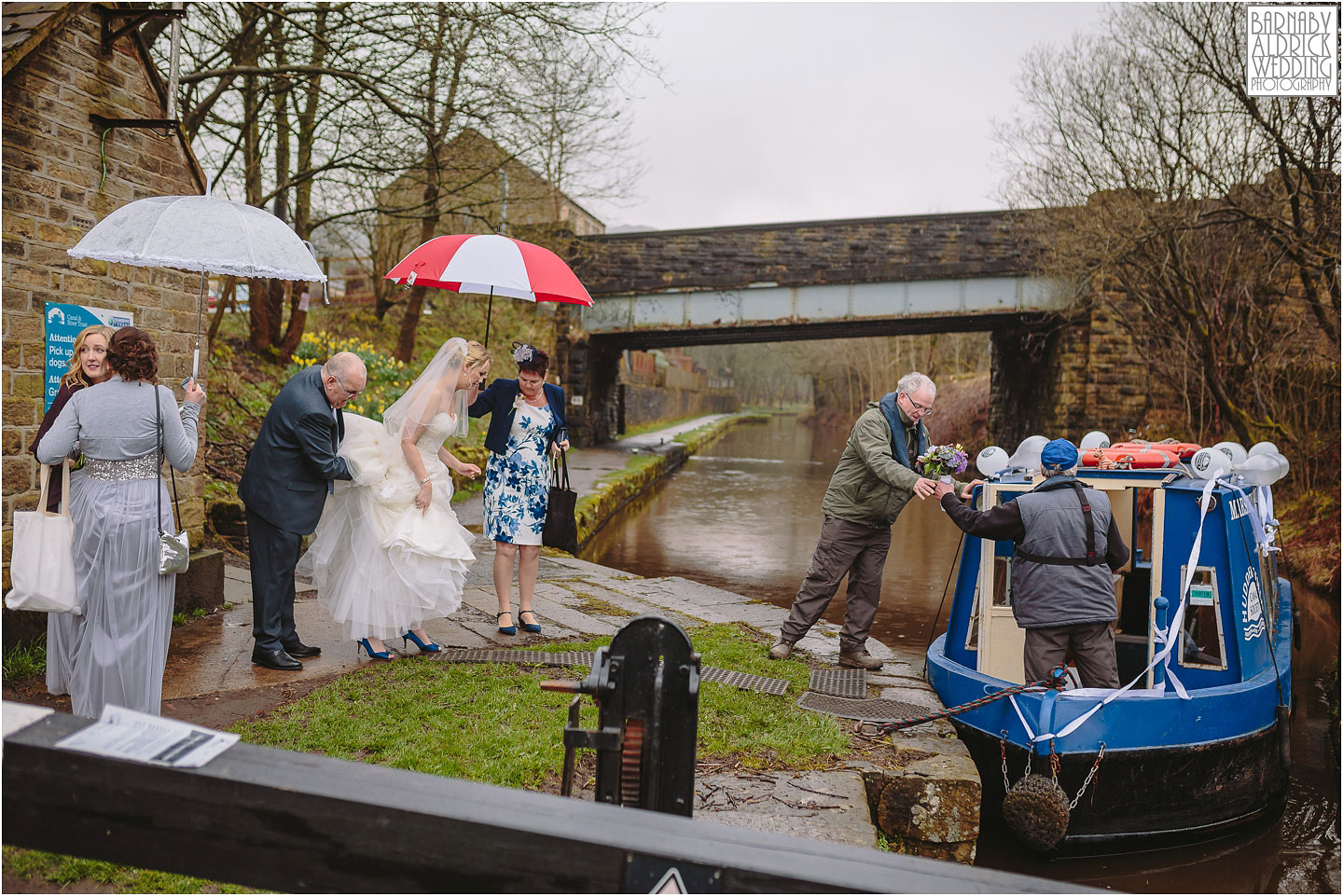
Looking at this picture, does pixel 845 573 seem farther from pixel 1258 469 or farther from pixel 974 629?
pixel 1258 469

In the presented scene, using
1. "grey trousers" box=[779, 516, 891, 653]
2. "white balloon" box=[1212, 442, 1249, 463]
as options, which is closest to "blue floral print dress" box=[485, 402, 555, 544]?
"grey trousers" box=[779, 516, 891, 653]

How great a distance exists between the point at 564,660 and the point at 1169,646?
10.7ft

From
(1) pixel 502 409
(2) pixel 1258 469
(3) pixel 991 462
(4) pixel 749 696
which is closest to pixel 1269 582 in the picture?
(2) pixel 1258 469

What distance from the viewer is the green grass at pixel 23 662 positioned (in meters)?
4.81

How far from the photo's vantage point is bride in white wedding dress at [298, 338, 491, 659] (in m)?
5.30

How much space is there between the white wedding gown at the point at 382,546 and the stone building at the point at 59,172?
1563mm

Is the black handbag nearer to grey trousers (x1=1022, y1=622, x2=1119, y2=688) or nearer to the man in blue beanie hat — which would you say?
the man in blue beanie hat

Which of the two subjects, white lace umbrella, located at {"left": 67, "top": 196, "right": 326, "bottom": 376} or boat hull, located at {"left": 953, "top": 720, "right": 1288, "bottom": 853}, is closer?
white lace umbrella, located at {"left": 67, "top": 196, "right": 326, "bottom": 376}

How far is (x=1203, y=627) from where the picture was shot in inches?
245

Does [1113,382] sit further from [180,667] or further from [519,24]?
[180,667]

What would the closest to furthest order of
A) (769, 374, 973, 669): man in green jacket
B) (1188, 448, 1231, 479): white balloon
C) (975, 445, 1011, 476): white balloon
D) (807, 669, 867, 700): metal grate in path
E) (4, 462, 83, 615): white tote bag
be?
(4, 462, 83, 615): white tote bag, (1188, 448, 1231, 479): white balloon, (807, 669, 867, 700): metal grate in path, (769, 374, 973, 669): man in green jacket, (975, 445, 1011, 476): white balloon

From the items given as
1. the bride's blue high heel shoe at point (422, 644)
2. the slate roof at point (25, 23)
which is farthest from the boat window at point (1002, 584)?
the slate roof at point (25, 23)

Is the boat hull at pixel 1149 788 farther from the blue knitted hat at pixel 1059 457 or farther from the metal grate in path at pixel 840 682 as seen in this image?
the blue knitted hat at pixel 1059 457

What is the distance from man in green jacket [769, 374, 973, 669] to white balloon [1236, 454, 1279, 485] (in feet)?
6.75
